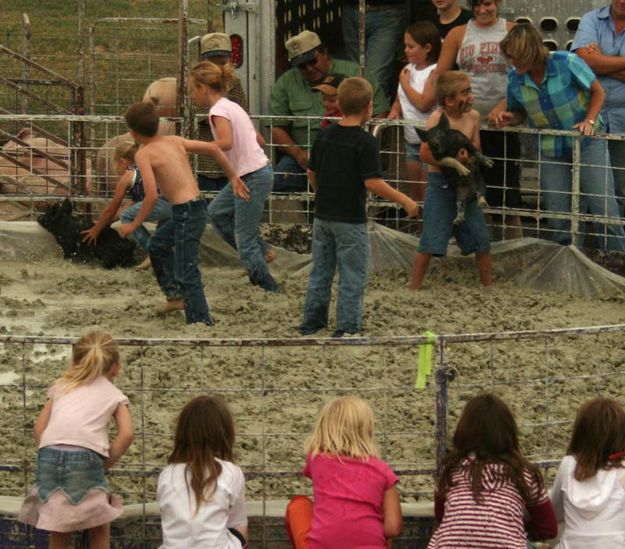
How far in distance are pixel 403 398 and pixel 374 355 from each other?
0.88 m

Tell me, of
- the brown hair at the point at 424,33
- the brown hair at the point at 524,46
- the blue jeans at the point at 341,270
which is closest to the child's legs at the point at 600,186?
the brown hair at the point at 524,46

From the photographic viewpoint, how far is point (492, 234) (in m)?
13.0

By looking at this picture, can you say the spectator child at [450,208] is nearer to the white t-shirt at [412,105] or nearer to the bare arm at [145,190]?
the white t-shirt at [412,105]

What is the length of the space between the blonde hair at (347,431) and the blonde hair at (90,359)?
99 cm

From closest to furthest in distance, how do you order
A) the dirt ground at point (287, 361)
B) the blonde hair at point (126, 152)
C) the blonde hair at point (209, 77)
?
the dirt ground at point (287, 361), the blonde hair at point (209, 77), the blonde hair at point (126, 152)

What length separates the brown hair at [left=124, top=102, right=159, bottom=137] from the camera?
34.8ft

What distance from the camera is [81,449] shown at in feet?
23.5

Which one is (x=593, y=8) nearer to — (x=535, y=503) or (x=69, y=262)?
(x=69, y=262)

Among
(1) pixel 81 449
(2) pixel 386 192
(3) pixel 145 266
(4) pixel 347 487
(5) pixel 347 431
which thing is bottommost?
(4) pixel 347 487

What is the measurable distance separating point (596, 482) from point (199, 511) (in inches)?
63.3

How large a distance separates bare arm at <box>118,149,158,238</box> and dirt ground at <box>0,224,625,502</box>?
0.72 metres

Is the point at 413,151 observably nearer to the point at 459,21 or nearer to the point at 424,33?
the point at 424,33

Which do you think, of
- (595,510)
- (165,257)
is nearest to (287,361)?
(165,257)

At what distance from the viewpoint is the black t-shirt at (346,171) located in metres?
10.3
